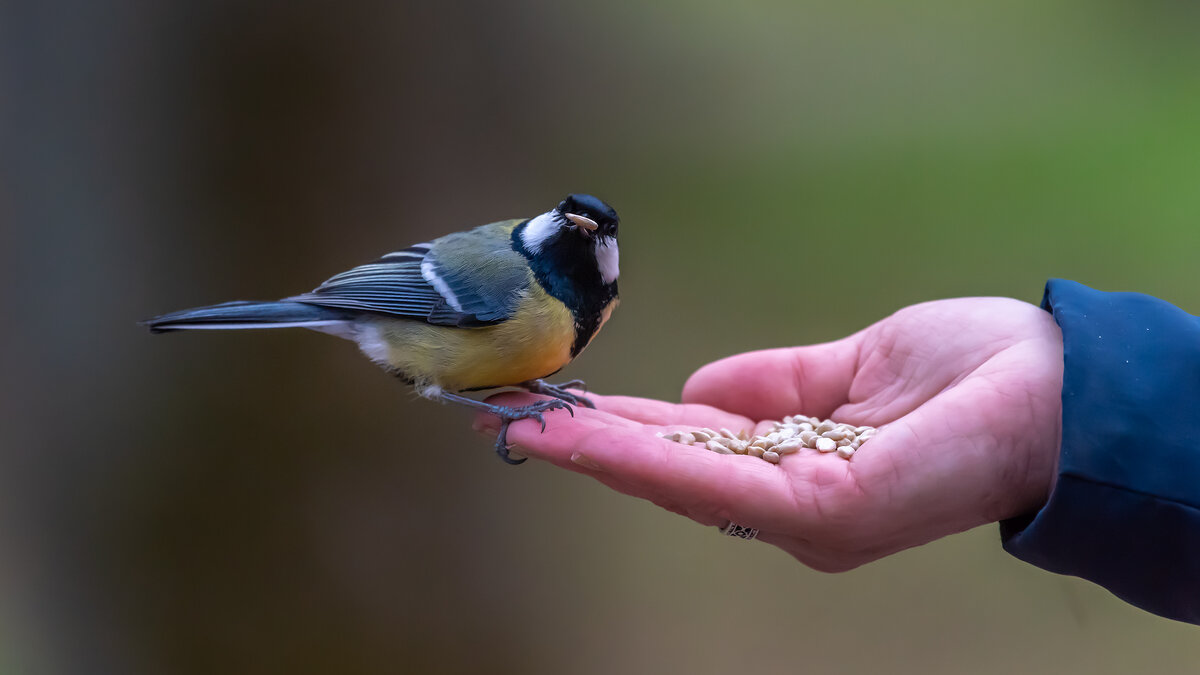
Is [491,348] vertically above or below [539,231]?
below

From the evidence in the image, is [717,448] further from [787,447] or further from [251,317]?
[251,317]

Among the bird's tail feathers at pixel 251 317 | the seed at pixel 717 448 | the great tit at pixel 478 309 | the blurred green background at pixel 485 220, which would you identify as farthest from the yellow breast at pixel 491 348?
the blurred green background at pixel 485 220

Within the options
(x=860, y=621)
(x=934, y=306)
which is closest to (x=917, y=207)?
(x=934, y=306)

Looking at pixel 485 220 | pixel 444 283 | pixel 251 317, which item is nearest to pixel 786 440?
pixel 444 283

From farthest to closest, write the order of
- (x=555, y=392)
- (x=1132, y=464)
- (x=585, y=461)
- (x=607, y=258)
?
(x=555, y=392) < (x=607, y=258) < (x=585, y=461) < (x=1132, y=464)

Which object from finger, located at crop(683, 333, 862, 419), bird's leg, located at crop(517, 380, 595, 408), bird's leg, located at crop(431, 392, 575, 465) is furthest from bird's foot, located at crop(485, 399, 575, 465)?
finger, located at crop(683, 333, 862, 419)

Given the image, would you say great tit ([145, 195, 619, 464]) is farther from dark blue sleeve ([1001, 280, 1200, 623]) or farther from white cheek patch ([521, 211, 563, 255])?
dark blue sleeve ([1001, 280, 1200, 623])

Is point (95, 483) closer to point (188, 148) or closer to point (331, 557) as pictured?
point (331, 557)
